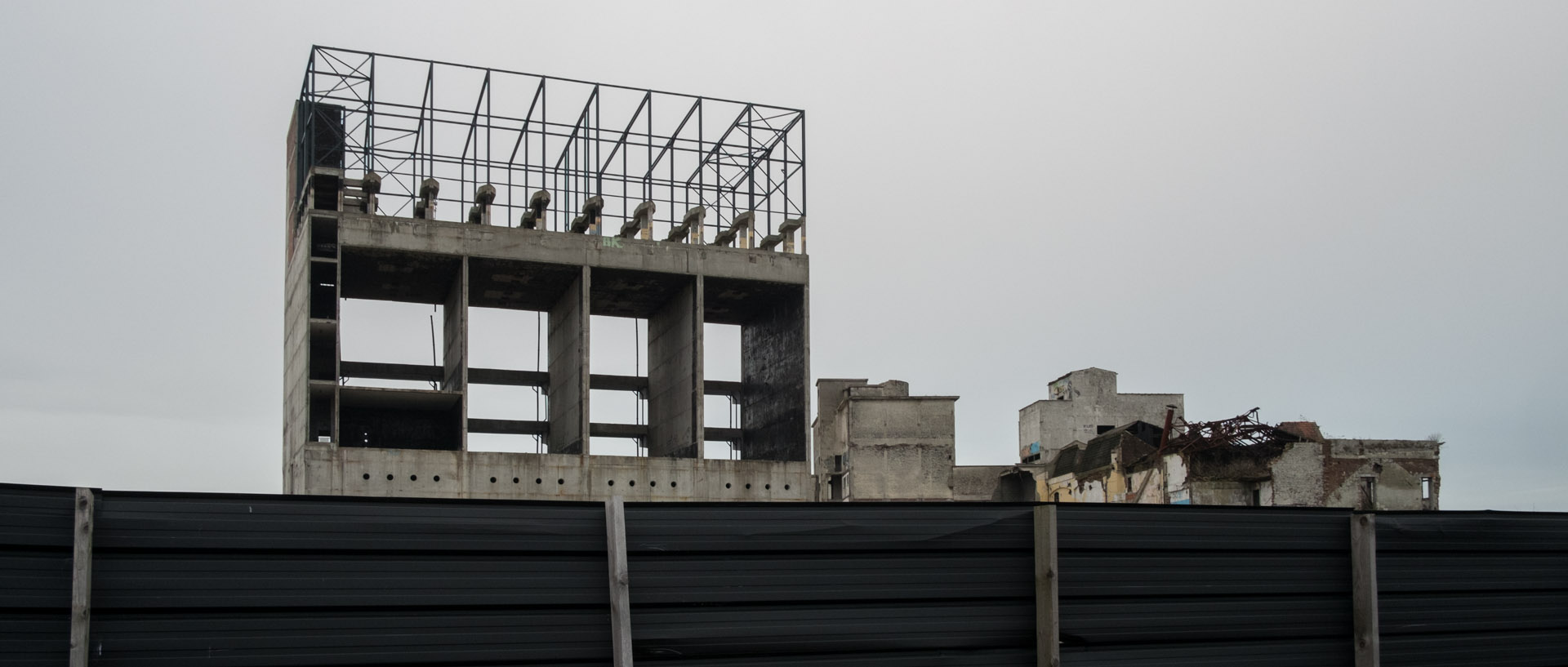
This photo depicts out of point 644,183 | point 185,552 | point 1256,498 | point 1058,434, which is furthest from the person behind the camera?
point 1058,434

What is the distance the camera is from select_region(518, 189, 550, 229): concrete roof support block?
41062mm

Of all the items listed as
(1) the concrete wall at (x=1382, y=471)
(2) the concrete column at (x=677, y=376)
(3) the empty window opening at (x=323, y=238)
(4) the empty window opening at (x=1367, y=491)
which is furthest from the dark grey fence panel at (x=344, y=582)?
(4) the empty window opening at (x=1367, y=491)

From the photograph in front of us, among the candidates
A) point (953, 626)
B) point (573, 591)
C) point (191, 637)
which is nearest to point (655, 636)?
point (573, 591)

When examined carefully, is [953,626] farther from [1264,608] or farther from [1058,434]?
[1058,434]

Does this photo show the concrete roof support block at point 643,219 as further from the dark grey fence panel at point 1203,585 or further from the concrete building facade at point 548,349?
the dark grey fence panel at point 1203,585

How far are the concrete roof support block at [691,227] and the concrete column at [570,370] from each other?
158 inches

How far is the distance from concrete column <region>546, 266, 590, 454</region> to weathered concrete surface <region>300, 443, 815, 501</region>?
1430 millimetres

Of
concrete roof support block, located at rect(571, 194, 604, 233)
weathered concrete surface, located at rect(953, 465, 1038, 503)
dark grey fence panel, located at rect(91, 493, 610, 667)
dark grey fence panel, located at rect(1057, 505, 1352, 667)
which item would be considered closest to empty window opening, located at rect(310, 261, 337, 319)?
concrete roof support block, located at rect(571, 194, 604, 233)

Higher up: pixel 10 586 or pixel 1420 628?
pixel 10 586

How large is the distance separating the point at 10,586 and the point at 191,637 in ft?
2.47

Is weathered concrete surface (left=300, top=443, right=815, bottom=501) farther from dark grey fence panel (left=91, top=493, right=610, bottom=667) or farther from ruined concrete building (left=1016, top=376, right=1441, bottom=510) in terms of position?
dark grey fence panel (left=91, top=493, right=610, bottom=667)

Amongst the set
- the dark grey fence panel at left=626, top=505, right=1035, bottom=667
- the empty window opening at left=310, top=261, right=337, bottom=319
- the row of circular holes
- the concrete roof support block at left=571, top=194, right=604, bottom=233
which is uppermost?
the concrete roof support block at left=571, top=194, right=604, bottom=233

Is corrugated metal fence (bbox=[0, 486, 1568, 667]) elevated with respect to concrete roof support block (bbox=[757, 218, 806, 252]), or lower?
lower

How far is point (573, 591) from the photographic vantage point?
647 centimetres
